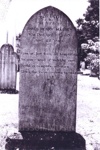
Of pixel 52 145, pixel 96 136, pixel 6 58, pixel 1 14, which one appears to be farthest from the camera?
pixel 1 14

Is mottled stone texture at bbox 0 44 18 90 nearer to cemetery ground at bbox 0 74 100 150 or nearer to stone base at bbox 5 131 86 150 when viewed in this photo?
cemetery ground at bbox 0 74 100 150

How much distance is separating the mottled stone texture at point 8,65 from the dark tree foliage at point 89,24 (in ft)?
53.1

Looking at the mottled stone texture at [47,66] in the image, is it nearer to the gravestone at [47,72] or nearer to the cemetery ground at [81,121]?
the gravestone at [47,72]

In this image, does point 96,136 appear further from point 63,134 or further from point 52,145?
point 52,145

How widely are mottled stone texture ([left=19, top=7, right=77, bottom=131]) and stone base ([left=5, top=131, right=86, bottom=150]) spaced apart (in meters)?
0.30

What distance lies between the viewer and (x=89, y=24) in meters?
27.3

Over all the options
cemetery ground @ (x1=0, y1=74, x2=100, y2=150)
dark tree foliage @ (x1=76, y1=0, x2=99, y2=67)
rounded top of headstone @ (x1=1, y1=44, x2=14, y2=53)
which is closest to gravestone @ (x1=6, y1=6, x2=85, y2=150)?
cemetery ground @ (x1=0, y1=74, x2=100, y2=150)

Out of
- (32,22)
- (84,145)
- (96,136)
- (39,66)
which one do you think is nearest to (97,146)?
(84,145)

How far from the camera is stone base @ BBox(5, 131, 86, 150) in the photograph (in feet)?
13.5

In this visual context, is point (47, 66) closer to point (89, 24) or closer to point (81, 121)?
point (81, 121)

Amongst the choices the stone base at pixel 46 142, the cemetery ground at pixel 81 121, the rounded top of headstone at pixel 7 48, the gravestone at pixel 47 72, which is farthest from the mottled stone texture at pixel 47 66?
the rounded top of headstone at pixel 7 48

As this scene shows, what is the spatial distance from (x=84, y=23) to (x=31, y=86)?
24.4 metres

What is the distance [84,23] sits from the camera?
2803 centimetres

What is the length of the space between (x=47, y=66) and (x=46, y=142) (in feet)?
3.88
